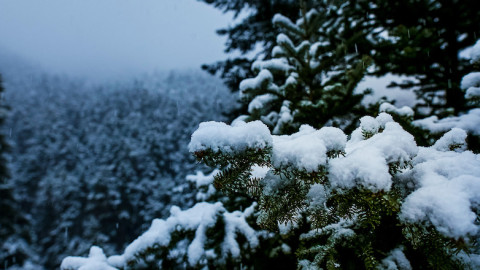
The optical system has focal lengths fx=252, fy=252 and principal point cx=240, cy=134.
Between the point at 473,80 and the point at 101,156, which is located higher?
the point at 473,80

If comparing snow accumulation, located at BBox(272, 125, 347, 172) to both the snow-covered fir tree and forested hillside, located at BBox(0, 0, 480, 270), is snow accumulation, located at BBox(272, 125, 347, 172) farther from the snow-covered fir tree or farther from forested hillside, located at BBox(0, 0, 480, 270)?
the snow-covered fir tree

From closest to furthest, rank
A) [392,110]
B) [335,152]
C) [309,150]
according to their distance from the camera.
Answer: [309,150] < [335,152] < [392,110]

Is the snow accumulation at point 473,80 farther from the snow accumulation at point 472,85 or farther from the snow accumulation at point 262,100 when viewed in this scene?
the snow accumulation at point 262,100

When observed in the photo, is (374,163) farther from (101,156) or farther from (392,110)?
(101,156)

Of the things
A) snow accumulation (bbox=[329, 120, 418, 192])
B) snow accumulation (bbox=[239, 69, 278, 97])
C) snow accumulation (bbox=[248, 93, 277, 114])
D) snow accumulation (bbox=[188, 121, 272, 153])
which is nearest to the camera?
snow accumulation (bbox=[329, 120, 418, 192])

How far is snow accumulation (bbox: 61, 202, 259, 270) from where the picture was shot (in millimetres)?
2277

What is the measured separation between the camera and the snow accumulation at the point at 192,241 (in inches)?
89.7

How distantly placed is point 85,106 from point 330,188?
1626 inches

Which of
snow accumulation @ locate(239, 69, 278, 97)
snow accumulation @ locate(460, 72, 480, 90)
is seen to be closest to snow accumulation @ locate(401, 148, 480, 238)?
snow accumulation @ locate(460, 72, 480, 90)

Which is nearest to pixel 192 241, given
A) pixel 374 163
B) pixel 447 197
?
pixel 374 163

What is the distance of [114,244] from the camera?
18.0 metres

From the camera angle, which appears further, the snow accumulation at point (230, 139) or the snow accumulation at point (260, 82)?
the snow accumulation at point (260, 82)

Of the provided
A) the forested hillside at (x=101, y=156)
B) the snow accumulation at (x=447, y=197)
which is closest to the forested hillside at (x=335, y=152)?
the snow accumulation at (x=447, y=197)

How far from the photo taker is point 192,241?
2.51m
